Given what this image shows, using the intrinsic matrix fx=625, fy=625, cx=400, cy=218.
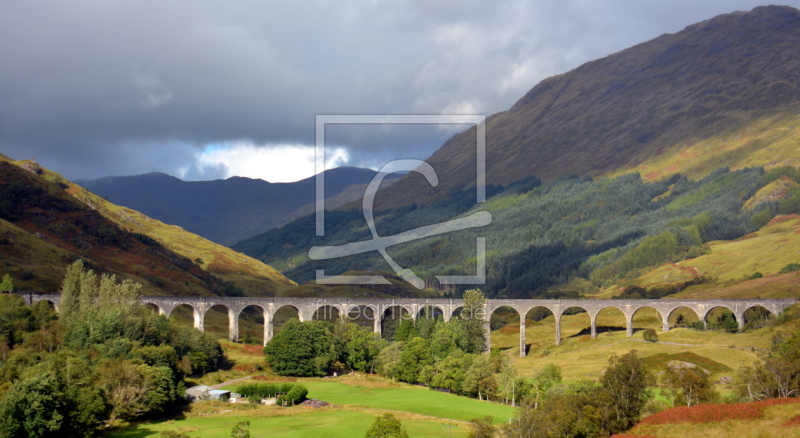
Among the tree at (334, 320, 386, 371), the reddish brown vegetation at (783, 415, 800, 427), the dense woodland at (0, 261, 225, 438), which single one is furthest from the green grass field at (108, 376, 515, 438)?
the reddish brown vegetation at (783, 415, 800, 427)

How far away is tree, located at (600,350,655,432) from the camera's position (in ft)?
147

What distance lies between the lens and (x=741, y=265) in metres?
150

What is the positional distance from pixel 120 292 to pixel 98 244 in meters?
73.5

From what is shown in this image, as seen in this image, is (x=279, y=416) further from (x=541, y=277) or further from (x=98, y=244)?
(x=541, y=277)

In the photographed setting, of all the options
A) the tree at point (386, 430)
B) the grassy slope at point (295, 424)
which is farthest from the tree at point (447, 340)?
the tree at point (386, 430)

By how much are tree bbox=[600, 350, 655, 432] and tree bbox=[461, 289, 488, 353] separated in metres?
39.2

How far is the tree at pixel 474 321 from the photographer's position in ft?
284

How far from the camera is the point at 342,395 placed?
66.4m

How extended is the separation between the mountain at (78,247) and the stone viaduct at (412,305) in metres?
20.6

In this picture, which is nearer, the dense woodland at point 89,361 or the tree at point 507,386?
the dense woodland at point 89,361

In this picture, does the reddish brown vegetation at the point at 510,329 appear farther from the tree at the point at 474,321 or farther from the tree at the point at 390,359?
the tree at the point at 390,359

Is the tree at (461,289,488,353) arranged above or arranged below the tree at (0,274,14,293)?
below

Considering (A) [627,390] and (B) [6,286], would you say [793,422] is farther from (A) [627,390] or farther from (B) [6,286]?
(B) [6,286]

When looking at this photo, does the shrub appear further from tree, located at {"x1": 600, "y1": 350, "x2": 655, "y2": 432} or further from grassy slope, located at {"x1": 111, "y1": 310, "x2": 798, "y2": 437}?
tree, located at {"x1": 600, "y1": 350, "x2": 655, "y2": 432}
